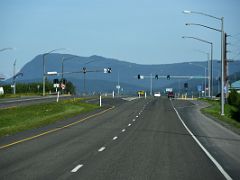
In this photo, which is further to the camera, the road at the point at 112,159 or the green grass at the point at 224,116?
the green grass at the point at 224,116

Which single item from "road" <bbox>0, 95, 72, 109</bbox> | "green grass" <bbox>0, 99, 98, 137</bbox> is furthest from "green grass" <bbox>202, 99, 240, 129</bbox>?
"road" <bbox>0, 95, 72, 109</bbox>

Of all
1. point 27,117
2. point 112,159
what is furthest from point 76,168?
point 27,117

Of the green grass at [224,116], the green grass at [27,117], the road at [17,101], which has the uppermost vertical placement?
the road at [17,101]

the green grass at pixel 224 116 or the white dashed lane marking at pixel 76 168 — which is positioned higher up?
the white dashed lane marking at pixel 76 168

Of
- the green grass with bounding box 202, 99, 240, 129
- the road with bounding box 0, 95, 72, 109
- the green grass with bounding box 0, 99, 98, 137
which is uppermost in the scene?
the road with bounding box 0, 95, 72, 109

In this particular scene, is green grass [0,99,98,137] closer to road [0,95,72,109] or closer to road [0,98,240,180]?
road [0,95,72,109]

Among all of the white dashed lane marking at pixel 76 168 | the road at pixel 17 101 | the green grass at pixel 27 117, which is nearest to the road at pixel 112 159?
the white dashed lane marking at pixel 76 168

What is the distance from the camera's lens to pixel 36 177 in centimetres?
1293

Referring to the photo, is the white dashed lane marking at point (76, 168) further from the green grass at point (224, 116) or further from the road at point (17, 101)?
the road at point (17, 101)

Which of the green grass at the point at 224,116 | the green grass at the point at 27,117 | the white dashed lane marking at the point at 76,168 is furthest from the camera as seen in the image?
the green grass at the point at 224,116

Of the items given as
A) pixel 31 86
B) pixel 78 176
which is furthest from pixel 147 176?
pixel 31 86

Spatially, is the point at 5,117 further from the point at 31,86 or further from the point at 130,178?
the point at 31,86

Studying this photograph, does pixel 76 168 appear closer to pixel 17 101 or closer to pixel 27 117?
pixel 27 117

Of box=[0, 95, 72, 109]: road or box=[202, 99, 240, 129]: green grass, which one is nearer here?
box=[202, 99, 240, 129]: green grass
